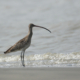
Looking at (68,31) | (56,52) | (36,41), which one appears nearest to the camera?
(56,52)

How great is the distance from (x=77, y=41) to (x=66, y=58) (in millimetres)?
2783

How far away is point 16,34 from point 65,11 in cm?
510

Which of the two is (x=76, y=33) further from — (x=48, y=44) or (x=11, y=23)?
(x=11, y=23)

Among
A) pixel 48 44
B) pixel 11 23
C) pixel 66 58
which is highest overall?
pixel 11 23

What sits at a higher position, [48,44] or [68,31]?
[68,31]

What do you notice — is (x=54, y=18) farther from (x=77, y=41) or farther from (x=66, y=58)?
(x=66, y=58)

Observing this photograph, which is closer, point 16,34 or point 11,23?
point 16,34

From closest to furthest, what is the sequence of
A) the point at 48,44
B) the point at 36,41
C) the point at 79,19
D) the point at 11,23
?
1. the point at 48,44
2. the point at 36,41
3. the point at 79,19
4. the point at 11,23

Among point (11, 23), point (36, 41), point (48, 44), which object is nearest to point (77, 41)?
point (48, 44)

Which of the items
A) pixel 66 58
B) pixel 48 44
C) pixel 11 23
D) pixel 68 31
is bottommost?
pixel 66 58

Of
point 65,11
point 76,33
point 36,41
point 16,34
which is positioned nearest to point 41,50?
point 36,41

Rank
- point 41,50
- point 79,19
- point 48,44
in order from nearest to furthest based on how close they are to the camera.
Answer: point 41,50 → point 48,44 → point 79,19

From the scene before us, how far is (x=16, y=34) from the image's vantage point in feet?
49.9

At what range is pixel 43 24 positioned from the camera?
17078 millimetres
